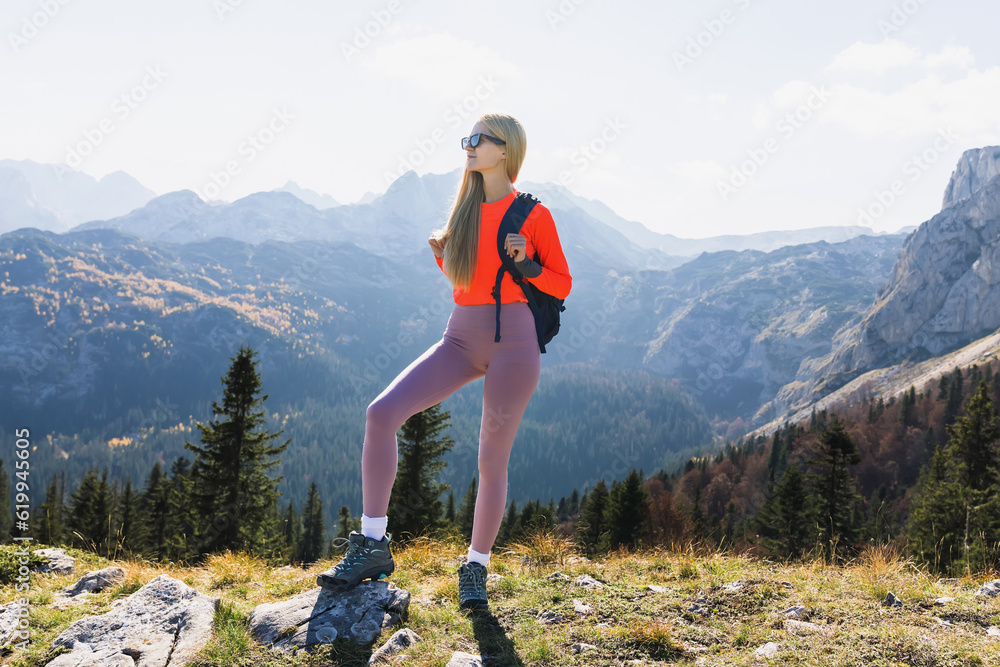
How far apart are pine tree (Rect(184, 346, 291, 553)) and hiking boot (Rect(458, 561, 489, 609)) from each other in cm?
2196

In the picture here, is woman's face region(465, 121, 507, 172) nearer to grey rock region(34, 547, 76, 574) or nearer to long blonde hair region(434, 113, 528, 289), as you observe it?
long blonde hair region(434, 113, 528, 289)

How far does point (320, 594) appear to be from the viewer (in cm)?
493

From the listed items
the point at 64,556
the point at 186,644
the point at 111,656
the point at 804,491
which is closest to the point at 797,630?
the point at 186,644

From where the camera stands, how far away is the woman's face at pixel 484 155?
5.04 meters

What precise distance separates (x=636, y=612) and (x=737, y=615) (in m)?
0.88

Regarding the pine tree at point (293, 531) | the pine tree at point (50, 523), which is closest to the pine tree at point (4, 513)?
the pine tree at point (50, 523)

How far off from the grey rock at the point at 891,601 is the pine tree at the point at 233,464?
78.3 feet

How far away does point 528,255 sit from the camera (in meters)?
4.86

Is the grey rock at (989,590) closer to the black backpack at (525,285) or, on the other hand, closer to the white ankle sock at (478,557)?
the white ankle sock at (478,557)

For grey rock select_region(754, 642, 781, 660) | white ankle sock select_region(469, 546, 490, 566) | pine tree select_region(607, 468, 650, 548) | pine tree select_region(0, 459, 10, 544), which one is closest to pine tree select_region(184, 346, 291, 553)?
pine tree select_region(607, 468, 650, 548)

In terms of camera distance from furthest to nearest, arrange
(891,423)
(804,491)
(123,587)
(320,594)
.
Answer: (891,423)
(804,491)
(123,587)
(320,594)

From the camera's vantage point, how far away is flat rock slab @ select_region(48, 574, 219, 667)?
160 inches

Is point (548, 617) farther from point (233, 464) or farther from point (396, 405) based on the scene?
point (233, 464)

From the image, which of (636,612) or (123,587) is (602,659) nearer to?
(636,612)
